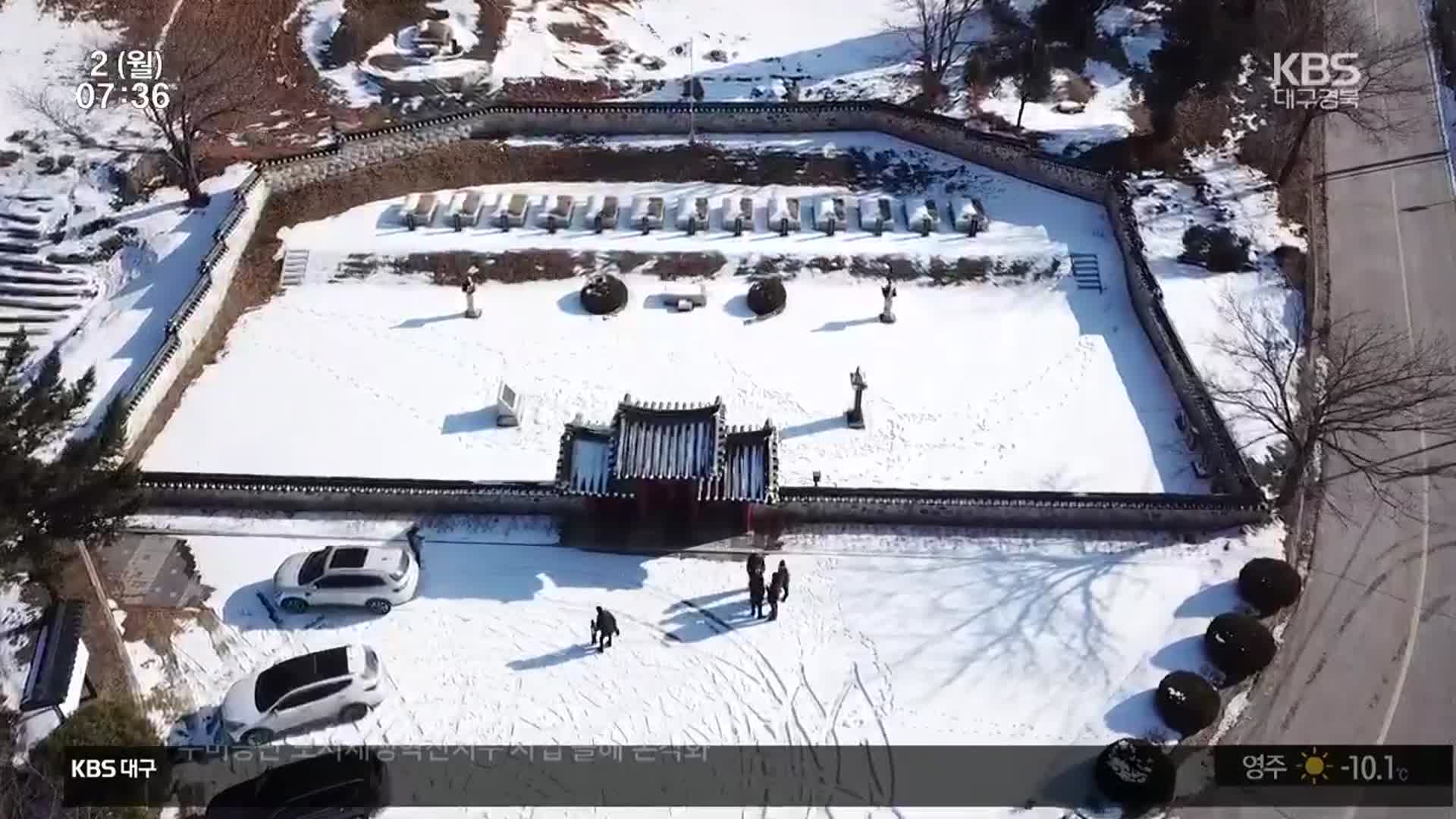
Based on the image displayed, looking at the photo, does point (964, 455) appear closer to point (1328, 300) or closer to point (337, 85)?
point (1328, 300)

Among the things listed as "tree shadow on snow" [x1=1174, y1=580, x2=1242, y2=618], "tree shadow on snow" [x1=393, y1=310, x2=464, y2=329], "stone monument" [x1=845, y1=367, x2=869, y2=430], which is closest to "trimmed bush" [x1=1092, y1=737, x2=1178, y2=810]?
"tree shadow on snow" [x1=1174, y1=580, x2=1242, y2=618]

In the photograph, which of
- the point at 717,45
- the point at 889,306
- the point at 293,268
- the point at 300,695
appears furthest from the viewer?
the point at 717,45

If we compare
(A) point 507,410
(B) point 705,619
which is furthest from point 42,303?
(B) point 705,619

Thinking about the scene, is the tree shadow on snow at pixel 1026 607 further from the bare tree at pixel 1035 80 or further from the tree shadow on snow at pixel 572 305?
the bare tree at pixel 1035 80

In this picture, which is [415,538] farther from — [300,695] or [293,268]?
[293,268]

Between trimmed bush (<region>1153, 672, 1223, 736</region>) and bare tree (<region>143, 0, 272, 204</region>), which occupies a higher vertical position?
bare tree (<region>143, 0, 272, 204</region>)

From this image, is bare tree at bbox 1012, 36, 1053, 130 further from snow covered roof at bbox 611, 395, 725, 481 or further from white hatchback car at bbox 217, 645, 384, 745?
white hatchback car at bbox 217, 645, 384, 745

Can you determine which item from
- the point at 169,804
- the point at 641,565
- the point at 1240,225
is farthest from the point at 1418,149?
the point at 169,804
